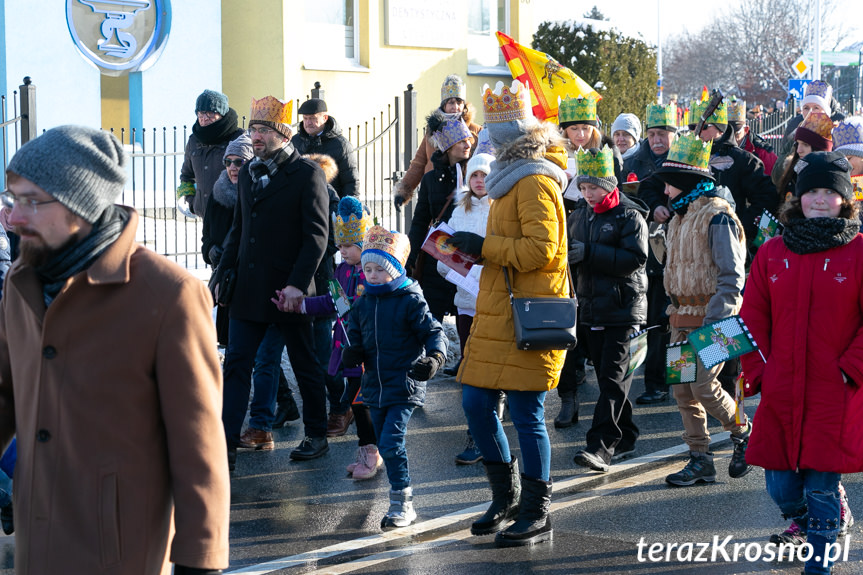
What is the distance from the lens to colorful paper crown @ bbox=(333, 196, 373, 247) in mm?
6715

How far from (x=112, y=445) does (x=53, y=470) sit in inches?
6.0

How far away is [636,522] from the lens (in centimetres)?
568

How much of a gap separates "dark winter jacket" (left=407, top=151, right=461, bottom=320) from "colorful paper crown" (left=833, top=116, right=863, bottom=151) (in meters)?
2.72

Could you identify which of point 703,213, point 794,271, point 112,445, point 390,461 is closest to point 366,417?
point 390,461

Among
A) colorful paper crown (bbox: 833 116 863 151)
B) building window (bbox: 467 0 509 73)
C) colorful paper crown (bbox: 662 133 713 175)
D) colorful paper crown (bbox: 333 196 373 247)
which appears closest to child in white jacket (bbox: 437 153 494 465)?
colorful paper crown (bbox: 333 196 373 247)

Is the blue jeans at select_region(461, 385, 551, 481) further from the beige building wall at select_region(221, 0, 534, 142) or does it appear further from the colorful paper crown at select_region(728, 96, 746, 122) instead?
the beige building wall at select_region(221, 0, 534, 142)

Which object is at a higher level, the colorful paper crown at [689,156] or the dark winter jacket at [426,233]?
the colorful paper crown at [689,156]

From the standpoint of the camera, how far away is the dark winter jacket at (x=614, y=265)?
6816 mm

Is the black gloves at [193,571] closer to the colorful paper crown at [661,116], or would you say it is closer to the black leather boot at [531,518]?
the black leather boot at [531,518]

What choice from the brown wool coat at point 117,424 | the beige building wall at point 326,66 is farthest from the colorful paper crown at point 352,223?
the beige building wall at point 326,66

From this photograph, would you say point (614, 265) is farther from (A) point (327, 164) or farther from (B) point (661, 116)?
(B) point (661, 116)

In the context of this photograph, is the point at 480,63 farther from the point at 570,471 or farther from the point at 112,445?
the point at 112,445

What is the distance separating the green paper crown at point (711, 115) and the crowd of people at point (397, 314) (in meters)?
0.06

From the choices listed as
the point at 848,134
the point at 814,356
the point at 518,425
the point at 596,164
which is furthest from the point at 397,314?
the point at 848,134
